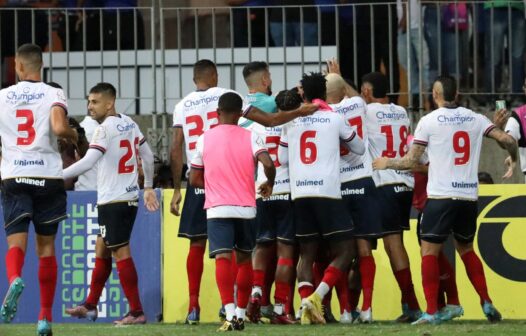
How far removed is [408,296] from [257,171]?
6.15ft

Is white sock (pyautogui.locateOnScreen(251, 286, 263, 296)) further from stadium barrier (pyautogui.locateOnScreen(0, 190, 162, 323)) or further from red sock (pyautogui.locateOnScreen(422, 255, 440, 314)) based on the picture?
stadium barrier (pyautogui.locateOnScreen(0, 190, 162, 323))

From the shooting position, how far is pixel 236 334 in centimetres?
1305

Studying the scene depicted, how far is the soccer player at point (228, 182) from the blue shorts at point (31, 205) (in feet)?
4.57

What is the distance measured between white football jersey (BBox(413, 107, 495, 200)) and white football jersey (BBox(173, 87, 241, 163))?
6.52 ft

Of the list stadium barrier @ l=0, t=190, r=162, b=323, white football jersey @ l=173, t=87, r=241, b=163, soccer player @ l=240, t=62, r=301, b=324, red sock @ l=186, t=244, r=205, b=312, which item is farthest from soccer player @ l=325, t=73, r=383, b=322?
stadium barrier @ l=0, t=190, r=162, b=323

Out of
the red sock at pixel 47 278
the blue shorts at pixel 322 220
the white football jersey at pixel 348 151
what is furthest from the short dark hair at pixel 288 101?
the red sock at pixel 47 278

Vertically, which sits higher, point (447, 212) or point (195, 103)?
point (195, 103)

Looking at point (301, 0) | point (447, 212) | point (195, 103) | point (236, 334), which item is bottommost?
point (236, 334)

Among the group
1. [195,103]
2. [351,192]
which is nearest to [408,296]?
[351,192]

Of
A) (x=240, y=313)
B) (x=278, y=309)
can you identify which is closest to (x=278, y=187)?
(x=278, y=309)

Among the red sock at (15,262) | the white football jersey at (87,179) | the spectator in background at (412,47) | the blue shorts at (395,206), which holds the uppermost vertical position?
the spectator in background at (412,47)

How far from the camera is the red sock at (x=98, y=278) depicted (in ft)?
50.8

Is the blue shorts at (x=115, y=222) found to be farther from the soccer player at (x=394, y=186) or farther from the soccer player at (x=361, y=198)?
the soccer player at (x=394, y=186)

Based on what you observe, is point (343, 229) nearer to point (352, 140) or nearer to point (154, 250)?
point (352, 140)
